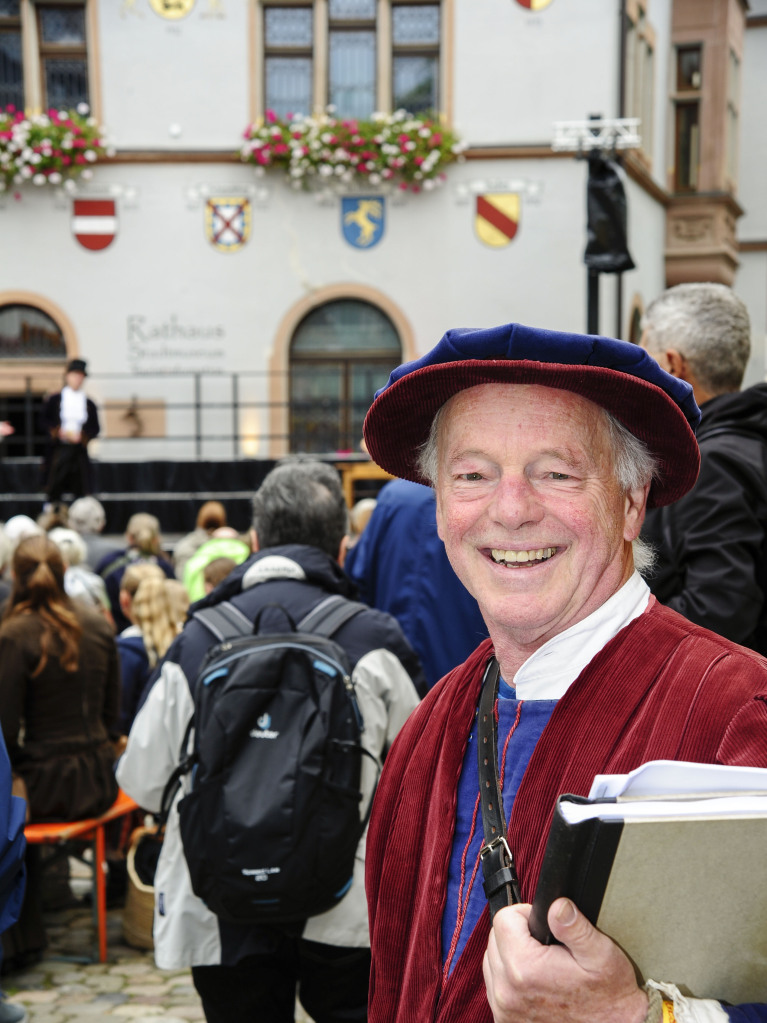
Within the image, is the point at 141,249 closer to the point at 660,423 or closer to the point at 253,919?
the point at 253,919

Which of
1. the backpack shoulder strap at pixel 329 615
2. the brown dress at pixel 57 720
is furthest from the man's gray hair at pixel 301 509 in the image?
the brown dress at pixel 57 720

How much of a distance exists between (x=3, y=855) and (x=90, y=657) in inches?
95.3

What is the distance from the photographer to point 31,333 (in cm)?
1503

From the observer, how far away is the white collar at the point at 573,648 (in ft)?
5.02

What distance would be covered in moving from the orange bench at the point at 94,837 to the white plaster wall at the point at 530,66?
37.9 feet

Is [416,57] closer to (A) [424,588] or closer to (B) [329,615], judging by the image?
(A) [424,588]

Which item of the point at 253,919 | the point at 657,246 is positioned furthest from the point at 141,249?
the point at 253,919

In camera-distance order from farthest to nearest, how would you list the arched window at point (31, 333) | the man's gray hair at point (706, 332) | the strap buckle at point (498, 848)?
the arched window at point (31, 333)
the man's gray hair at point (706, 332)
the strap buckle at point (498, 848)

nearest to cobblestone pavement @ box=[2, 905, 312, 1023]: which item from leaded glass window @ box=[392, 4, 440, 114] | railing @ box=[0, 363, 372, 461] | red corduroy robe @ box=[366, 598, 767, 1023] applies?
red corduroy robe @ box=[366, 598, 767, 1023]

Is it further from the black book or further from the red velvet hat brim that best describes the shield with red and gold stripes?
the black book

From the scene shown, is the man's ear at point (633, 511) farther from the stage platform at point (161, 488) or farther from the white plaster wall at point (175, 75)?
the white plaster wall at point (175, 75)

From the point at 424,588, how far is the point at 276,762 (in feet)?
4.12

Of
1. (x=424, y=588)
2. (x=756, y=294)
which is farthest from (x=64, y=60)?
(x=424, y=588)

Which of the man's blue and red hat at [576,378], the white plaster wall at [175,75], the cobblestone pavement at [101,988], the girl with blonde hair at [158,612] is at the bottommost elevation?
the cobblestone pavement at [101,988]
